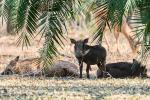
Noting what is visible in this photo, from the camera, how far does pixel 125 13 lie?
13.3 metres

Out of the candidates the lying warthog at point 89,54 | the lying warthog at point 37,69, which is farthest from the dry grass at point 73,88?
the lying warthog at point 89,54

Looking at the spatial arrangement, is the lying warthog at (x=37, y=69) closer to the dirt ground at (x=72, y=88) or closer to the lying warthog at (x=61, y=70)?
the lying warthog at (x=61, y=70)

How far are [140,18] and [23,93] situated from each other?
2.93 m

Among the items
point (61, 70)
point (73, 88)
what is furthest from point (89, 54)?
point (73, 88)

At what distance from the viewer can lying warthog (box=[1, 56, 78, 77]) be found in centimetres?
1642

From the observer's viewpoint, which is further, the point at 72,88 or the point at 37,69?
the point at 37,69

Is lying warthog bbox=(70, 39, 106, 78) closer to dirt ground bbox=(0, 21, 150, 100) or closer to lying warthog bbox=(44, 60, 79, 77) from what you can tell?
lying warthog bbox=(44, 60, 79, 77)

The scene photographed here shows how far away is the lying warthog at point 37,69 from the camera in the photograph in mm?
16422

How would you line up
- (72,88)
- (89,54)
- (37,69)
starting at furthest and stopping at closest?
(37,69)
(89,54)
(72,88)

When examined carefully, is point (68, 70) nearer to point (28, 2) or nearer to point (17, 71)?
point (17, 71)

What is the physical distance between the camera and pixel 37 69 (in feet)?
54.5

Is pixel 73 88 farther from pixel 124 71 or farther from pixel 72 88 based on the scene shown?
pixel 124 71

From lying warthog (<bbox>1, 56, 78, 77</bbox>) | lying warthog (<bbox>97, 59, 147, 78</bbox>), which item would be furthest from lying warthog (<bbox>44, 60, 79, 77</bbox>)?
lying warthog (<bbox>97, 59, 147, 78</bbox>)

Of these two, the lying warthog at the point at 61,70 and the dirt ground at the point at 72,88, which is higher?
the lying warthog at the point at 61,70
